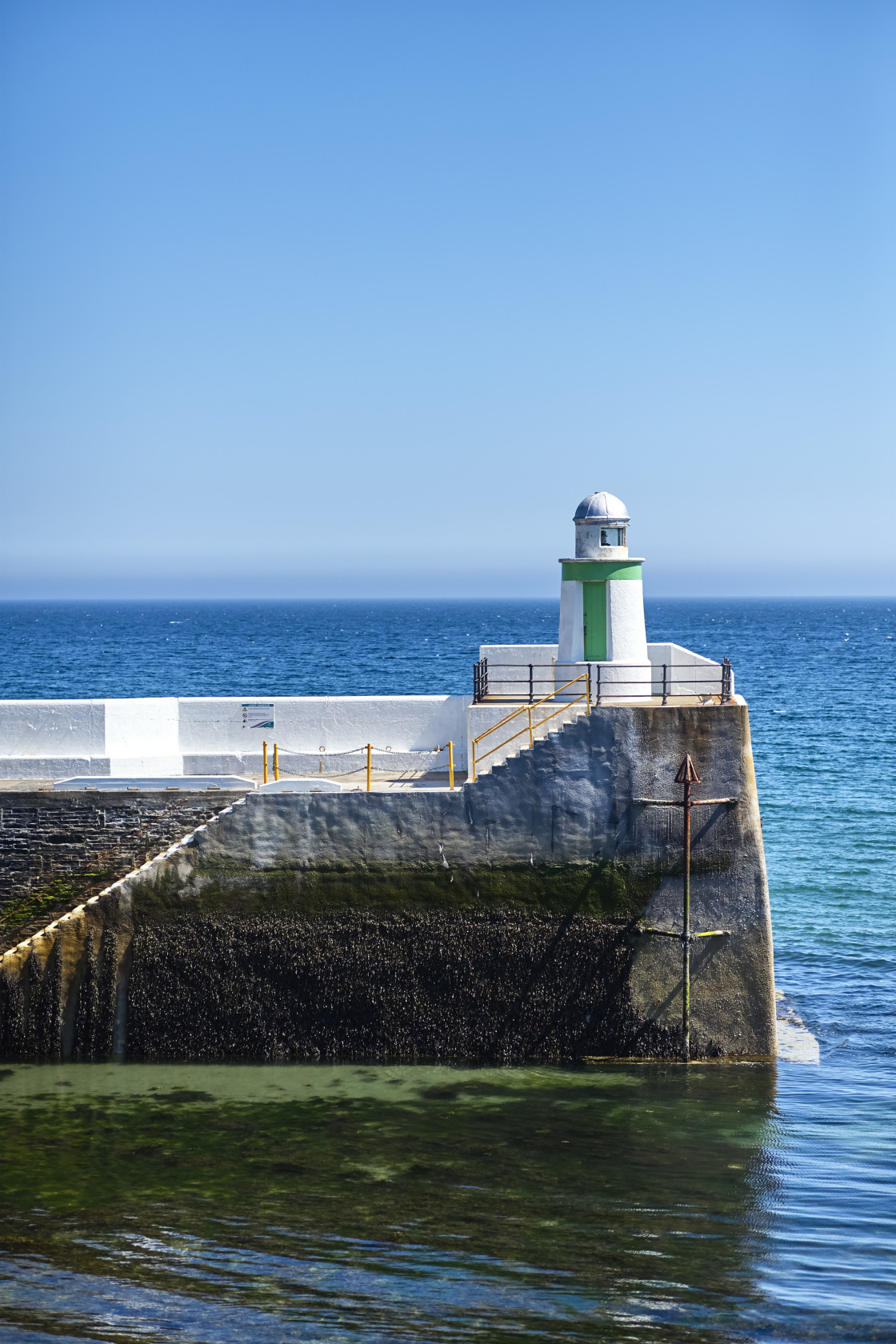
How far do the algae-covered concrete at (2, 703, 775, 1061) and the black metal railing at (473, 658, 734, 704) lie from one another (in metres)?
0.71

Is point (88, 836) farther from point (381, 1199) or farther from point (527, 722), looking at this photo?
point (381, 1199)

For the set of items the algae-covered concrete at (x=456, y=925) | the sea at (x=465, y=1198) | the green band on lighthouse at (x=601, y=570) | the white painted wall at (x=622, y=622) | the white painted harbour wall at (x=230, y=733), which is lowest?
the sea at (x=465, y=1198)

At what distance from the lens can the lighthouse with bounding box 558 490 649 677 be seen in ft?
64.2

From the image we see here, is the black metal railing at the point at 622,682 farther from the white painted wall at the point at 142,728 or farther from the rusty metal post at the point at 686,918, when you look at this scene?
the white painted wall at the point at 142,728

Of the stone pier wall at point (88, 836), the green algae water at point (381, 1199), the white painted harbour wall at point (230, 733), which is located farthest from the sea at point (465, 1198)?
the white painted harbour wall at point (230, 733)

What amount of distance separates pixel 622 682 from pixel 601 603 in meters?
3.53

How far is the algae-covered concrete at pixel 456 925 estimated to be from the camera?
625 inches

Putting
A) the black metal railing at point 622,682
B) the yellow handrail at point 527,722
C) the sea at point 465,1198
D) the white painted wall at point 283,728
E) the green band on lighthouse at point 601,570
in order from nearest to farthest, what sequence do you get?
the sea at point 465,1198
the black metal railing at point 622,682
the yellow handrail at point 527,722
the green band on lighthouse at point 601,570
the white painted wall at point 283,728

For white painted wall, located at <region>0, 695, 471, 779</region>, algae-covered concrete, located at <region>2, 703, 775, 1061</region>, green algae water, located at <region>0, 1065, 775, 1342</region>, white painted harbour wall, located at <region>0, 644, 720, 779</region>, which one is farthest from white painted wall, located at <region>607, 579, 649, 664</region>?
green algae water, located at <region>0, 1065, 775, 1342</region>

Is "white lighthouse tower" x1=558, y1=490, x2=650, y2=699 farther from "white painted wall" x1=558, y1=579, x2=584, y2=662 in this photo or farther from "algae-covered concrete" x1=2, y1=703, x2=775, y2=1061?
"algae-covered concrete" x1=2, y1=703, x2=775, y2=1061

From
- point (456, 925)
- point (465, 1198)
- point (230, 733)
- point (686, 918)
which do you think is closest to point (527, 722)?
point (456, 925)

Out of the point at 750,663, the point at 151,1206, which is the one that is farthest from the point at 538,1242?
the point at 750,663

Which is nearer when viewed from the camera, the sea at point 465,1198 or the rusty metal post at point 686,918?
the sea at point 465,1198

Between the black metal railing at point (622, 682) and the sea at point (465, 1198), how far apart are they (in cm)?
490
